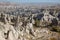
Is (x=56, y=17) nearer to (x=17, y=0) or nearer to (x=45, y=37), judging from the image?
(x=45, y=37)

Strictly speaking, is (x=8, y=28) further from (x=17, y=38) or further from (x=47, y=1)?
(x=47, y=1)

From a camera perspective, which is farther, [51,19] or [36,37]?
[51,19]

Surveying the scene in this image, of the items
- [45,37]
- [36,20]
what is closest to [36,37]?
[45,37]

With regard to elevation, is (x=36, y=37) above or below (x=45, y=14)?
below

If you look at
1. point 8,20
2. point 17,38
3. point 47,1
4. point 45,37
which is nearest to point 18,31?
point 17,38

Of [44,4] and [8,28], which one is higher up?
[44,4]

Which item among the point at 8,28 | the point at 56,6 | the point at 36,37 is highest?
the point at 56,6

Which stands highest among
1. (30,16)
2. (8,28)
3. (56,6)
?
(56,6)
